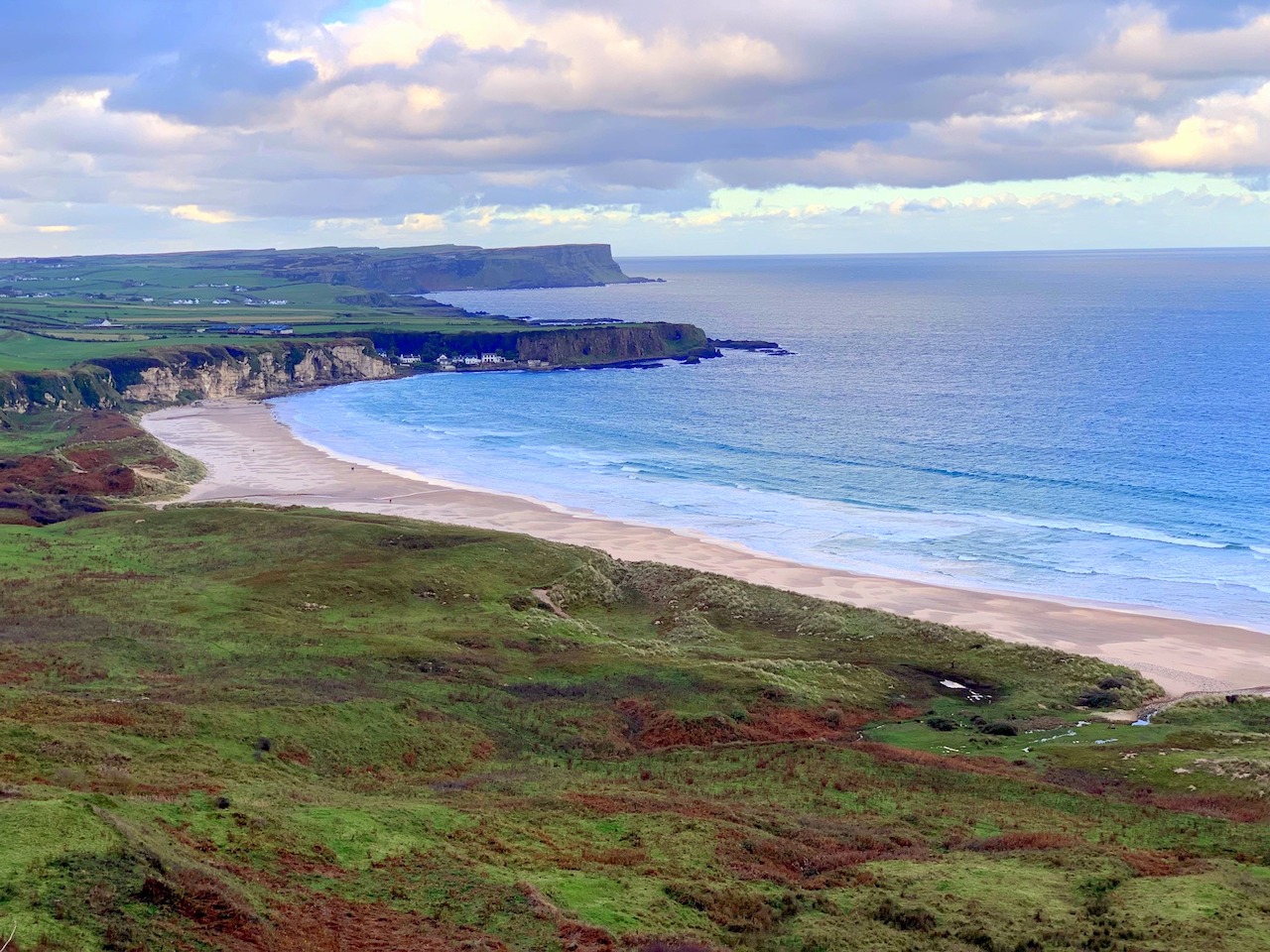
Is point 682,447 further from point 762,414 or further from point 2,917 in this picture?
point 2,917

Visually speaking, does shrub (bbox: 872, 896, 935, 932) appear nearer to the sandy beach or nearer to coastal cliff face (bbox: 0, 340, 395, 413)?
the sandy beach

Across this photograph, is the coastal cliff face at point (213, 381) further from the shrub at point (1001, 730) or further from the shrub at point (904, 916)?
the shrub at point (904, 916)

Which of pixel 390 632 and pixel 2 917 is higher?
pixel 2 917

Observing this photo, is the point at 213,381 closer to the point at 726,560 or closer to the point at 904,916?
the point at 726,560

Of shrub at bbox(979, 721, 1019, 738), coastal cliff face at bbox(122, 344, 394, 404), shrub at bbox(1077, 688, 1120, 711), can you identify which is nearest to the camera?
shrub at bbox(979, 721, 1019, 738)

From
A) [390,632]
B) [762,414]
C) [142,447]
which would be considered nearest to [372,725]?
[390,632]

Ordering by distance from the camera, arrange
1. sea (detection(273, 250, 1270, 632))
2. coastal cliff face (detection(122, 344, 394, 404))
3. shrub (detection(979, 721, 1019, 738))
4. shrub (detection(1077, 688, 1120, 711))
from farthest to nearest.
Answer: coastal cliff face (detection(122, 344, 394, 404)), sea (detection(273, 250, 1270, 632)), shrub (detection(1077, 688, 1120, 711)), shrub (detection(979, 721, 1019, 738))

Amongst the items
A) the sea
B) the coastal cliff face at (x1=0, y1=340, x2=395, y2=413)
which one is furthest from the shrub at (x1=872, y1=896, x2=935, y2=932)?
the coastal cliff face at (x1=0, y1=340, x2=395, y2=413)

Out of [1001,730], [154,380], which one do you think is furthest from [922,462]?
[154,380]
